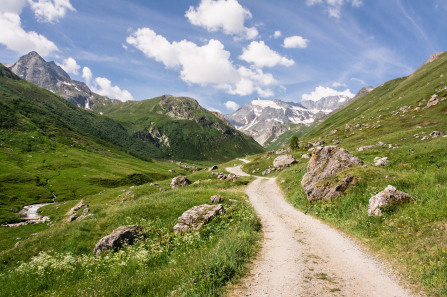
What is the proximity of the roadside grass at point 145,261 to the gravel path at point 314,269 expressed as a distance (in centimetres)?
110

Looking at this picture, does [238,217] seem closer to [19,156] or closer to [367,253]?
[367,253]

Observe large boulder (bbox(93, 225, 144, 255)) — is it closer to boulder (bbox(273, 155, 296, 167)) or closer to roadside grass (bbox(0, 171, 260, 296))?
roadside grass (bbox(0, 171, 260, 296))

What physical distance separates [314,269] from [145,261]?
9.19 meters

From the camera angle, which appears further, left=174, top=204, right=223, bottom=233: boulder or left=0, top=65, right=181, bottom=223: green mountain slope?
left=0, top=65, right=181, bottom=223: green mountain slope

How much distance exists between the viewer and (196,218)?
57.8 feet

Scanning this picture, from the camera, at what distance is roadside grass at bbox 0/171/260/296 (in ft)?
29.2

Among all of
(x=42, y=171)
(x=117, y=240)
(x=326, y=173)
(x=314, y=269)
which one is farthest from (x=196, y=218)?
(x=42, y=171)

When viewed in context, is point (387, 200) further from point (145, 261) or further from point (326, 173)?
point (145, 261)

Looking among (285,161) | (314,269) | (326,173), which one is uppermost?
(285,161)

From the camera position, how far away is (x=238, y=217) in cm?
1930

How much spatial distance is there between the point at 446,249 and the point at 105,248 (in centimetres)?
1987

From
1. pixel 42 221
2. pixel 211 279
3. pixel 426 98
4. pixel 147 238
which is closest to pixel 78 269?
pixel 147 238

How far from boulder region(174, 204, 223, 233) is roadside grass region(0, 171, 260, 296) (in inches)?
24.6

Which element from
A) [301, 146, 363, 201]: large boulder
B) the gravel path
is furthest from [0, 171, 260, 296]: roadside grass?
[301, 146, 363, 201]: large boulder
